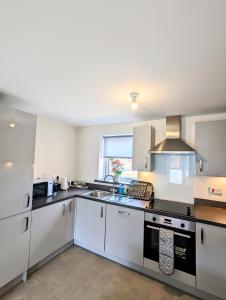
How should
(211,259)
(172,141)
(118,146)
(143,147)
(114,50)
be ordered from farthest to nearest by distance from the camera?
(118,146) < (143,147) < (172,141) < (211,259) < (114,50)

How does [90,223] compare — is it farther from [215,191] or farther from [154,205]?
[215,191]

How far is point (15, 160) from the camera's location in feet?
6.12

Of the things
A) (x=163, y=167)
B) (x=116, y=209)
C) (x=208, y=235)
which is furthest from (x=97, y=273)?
(x=163, y=167)

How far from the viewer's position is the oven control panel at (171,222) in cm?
193

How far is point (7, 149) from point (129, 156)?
1.99 m

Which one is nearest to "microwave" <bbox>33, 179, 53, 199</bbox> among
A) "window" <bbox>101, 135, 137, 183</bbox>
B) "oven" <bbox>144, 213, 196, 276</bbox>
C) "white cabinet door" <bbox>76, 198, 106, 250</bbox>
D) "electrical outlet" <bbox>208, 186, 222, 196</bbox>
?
"white cabinet door" <bbox>76, 198, 106, 250</bbox>

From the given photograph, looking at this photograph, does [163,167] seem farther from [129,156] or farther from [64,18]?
[64,18]

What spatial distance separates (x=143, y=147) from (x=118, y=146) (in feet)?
2.46

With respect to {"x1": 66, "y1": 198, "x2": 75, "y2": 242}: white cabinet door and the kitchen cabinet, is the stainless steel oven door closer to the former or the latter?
{"x1": 66, "y1": 198, "x2": 75, "y2": 242}: white cabinet door

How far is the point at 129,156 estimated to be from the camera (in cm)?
A: 313

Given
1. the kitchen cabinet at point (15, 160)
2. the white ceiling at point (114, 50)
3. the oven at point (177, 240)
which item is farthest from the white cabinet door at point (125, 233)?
the white ceiling at point (114, 50)

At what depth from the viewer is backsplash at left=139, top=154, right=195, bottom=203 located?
252cm

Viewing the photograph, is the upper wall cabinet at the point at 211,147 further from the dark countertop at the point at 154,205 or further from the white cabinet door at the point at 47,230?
the white cabinet door at the point at 47,230

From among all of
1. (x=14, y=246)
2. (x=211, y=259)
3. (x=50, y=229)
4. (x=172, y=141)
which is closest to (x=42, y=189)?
(x=50, y=229)
